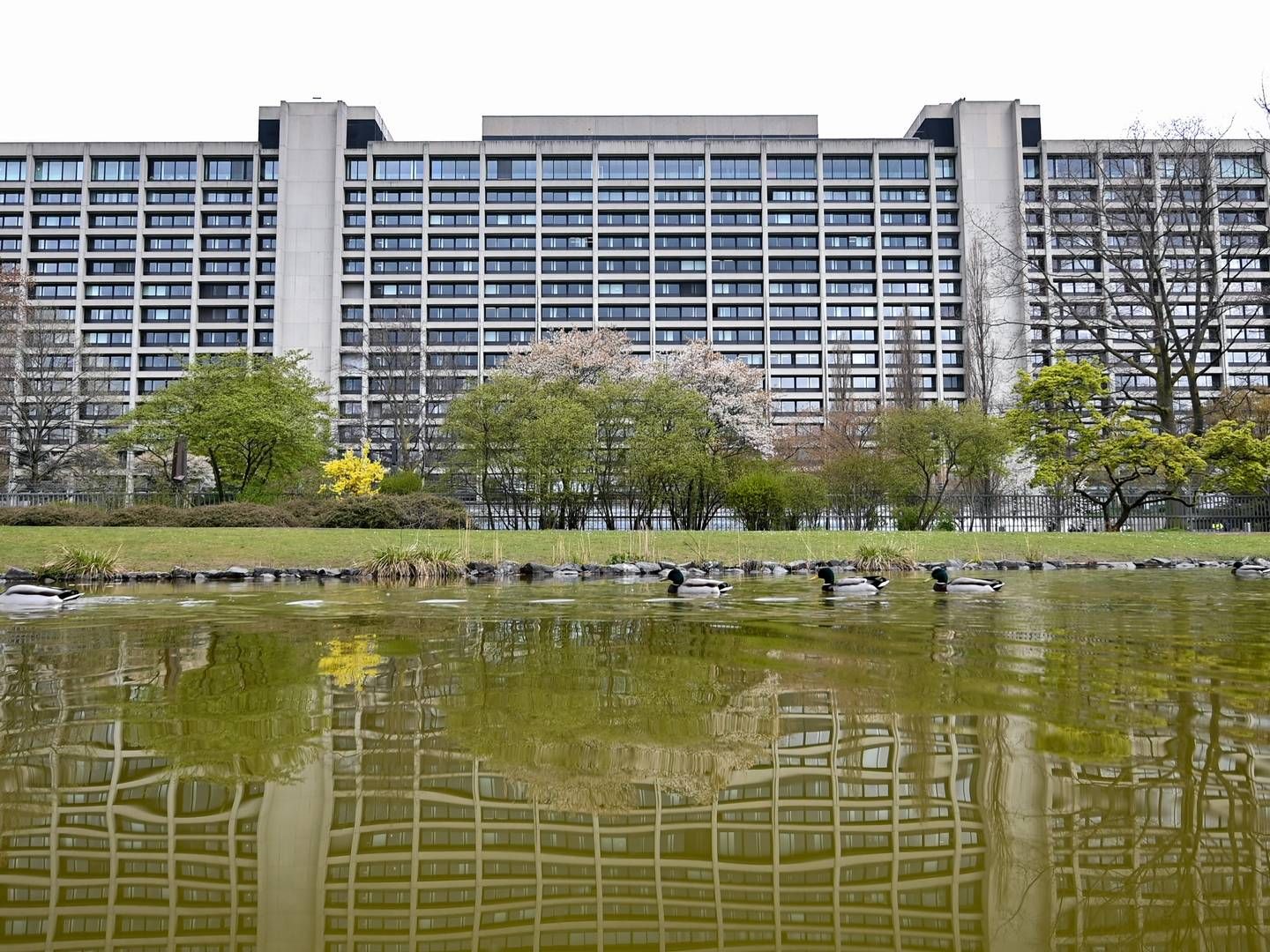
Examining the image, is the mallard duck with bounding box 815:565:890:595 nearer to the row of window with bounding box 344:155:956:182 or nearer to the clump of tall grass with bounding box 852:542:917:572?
the clump of tall grass with bounding box 852:542:917:572

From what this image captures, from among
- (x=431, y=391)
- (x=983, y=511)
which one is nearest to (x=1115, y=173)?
(x=983, y=511)

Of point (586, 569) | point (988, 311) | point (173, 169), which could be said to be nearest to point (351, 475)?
point (586, 569)

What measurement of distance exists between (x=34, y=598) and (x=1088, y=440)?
3020cm

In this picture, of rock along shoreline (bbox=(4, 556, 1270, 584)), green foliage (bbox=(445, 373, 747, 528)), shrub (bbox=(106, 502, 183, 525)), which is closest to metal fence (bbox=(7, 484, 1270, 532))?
green foliage (bbox=(445, 373, 747, 528))

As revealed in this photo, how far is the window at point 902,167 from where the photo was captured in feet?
257

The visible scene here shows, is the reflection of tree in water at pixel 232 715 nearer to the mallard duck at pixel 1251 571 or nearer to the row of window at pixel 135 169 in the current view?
the mallard duck at pixel 1251 571

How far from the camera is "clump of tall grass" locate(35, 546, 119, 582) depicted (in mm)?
17797

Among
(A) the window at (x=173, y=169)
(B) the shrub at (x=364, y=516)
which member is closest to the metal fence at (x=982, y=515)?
(B) the shrub at (x=364, y=516)

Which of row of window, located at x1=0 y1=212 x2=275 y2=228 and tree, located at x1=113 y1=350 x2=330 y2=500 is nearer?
tree, located at x1=113 y1=350 x2=330 y2=500

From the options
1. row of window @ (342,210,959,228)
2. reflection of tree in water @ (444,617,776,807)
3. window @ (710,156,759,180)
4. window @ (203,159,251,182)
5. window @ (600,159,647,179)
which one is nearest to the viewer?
reflection of tree in water @ (444,617,776,807)

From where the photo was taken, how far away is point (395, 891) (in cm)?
224

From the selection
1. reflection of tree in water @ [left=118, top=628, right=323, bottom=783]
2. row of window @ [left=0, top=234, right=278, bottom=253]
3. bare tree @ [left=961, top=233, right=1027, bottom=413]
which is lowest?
reflection of tree in water @ [left=118, top=628, right=323, bottom=783]

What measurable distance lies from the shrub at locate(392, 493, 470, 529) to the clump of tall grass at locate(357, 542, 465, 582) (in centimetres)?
561

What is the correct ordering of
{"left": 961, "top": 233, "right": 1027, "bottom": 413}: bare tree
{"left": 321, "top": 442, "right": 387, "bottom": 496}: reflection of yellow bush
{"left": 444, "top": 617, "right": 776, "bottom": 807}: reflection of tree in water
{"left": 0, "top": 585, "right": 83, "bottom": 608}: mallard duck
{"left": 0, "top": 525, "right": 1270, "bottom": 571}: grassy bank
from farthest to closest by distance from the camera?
{"left": 961, "top": 233, "right": 1027, "bottom": 413}: bare tree, {"left": 321, "top": 442, "right": 387, "bottom": 496}: reflection of yellow bush, {"left": 0, "top": 525, "right": 1270, "bottom": 571}: grassy bank, {"left": 0, "top": 585, "right": 83, "bottom": 608}: mallard duck, {"left": 444, "top": 617, "right": 776, "bottom": 807}: reflection of tree in water
